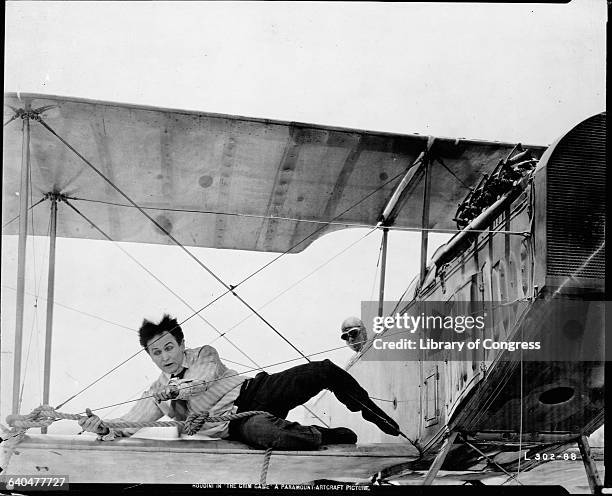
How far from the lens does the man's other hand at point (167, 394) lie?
389cm

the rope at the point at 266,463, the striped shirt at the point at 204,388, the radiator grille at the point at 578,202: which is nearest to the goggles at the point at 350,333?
the striped shirt at the point at 204,388

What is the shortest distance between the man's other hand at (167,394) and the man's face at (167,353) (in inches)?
2.9

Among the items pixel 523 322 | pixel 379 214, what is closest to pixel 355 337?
pixel 523 322

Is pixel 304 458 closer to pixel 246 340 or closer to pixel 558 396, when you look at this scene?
pixel 246 340

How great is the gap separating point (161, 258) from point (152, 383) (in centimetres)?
61

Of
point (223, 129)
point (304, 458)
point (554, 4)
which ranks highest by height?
point (554, 4)

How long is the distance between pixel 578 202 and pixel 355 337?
1160 millimetres

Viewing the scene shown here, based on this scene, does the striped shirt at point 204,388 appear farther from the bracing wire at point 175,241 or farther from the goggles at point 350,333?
the goggles at point 350,333

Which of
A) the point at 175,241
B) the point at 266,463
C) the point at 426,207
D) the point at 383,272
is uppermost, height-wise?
the point at 426,207

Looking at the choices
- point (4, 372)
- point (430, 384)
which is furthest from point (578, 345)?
point (4, 372)

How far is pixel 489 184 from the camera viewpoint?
12.8ft

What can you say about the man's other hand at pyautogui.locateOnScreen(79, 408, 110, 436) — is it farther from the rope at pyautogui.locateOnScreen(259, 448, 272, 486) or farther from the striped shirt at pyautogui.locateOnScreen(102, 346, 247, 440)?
the rope at pyautogui.locateOnScreen(259, 448, 272, 486)

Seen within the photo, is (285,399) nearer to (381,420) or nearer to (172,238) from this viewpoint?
(381,420)

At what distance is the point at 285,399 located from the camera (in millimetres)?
3891
